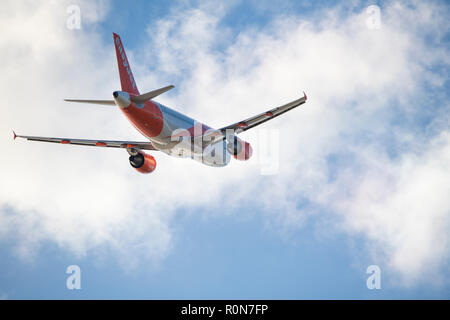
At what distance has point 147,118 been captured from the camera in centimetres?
3516

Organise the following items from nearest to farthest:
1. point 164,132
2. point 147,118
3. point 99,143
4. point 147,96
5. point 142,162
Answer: point 147,96 < point 147,118 < point 164,132 < point 99,143 < point 142,162

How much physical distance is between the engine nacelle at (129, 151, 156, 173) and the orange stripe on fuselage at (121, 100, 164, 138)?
646 centimetres

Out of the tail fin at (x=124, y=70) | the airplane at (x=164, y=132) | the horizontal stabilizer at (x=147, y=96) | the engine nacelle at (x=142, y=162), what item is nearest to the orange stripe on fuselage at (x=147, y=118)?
the airplane at (x=164, y=132)

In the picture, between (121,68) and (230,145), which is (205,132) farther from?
(121,68)

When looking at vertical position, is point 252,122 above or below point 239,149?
above

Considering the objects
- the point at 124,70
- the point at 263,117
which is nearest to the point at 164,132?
the point at 124,70

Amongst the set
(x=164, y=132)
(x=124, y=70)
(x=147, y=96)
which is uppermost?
(x=124, y=70)

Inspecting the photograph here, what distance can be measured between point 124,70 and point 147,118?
4860mm

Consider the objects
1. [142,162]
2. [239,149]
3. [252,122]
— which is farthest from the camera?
[239,149]

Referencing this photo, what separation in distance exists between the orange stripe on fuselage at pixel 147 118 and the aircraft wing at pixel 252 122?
4.84 metres

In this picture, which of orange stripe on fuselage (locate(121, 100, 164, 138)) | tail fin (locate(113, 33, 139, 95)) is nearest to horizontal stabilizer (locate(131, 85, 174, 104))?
orange stripe on fuselage (locate(121, 100, 164, 138))

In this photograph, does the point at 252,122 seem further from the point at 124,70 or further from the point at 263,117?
the point at 124,70

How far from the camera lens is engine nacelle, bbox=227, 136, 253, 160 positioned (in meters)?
44.5
